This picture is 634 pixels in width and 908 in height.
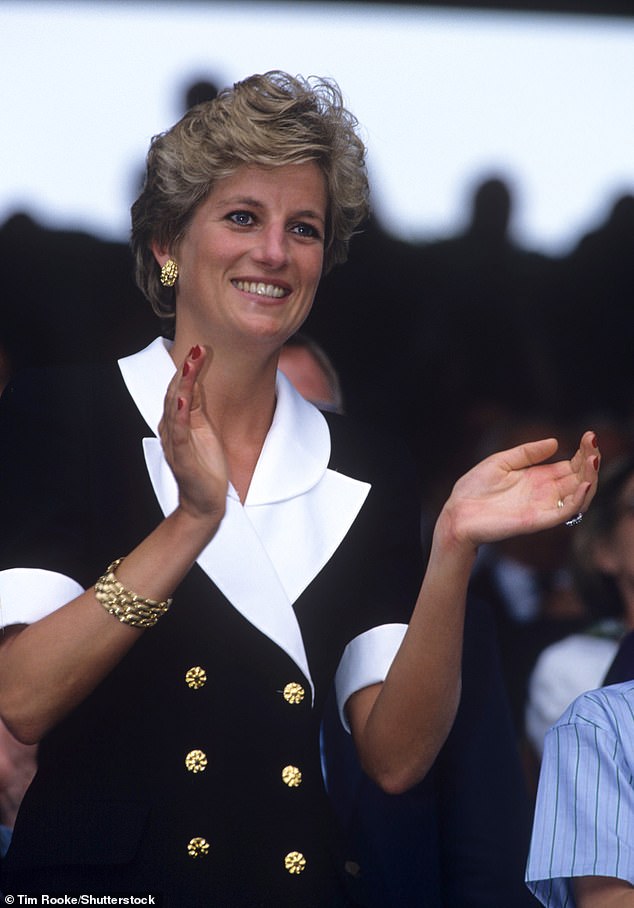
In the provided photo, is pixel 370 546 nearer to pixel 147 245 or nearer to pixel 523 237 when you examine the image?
pixel 147 245

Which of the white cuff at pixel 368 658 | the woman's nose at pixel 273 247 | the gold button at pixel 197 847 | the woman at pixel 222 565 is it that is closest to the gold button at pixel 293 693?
the woman at pixel 222 565

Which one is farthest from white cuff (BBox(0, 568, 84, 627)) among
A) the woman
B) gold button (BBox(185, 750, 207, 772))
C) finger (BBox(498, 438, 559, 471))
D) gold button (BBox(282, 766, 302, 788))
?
finger (BBox(498, 438, 559, 471))

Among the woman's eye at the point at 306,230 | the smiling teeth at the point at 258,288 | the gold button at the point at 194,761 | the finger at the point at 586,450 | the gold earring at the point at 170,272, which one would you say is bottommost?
the gold button at the point at 194,761

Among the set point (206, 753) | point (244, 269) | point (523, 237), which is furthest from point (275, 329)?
point (523, 237)

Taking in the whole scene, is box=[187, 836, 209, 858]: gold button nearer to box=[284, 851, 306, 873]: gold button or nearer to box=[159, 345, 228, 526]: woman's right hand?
box=[284, 851, 306, 873]: gold button

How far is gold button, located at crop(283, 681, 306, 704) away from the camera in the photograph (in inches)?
73.2

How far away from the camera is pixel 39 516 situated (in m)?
1.81

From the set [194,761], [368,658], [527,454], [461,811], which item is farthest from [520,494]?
[461,811]

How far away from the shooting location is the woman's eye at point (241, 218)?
76.0 inches

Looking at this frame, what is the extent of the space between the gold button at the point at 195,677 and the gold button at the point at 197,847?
19cm

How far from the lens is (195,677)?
1.82 meters

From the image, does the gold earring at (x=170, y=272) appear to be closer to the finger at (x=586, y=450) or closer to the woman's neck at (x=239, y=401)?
the woman's neck at (x=239, y=401)

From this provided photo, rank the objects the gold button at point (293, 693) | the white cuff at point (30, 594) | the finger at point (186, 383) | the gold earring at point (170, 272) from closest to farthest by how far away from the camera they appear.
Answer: the finger at point (186, 383) < the white cuff at point (30, 594) < the gold button at point (293, 693) < the gold earring at point (170, 272)

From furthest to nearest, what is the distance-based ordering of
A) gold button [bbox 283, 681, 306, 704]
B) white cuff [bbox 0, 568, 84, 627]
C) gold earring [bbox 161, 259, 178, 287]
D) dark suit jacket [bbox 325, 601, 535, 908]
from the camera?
dark suit jacket [bbox 325, 601, 535, 908]
gold earring [bbox 161, 259, 178, 287]
gold button [bbox 283, 681, 306, 704]
white cuff [bbox 0, 568, 84, 627]
